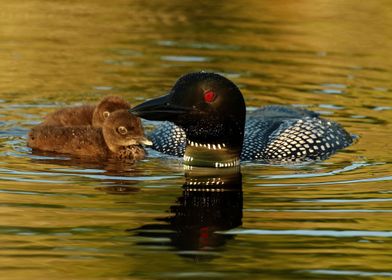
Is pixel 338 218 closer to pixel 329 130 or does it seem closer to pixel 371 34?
pixel 329 130

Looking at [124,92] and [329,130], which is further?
[124,92]

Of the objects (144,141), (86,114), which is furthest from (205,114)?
(86,114)

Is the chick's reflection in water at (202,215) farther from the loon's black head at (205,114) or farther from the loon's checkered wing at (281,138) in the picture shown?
the loon's checkered wing at (281,138)

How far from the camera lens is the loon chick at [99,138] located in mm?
9320

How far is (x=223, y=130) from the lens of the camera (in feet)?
29.3

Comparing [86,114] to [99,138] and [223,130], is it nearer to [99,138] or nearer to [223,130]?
[99,138]

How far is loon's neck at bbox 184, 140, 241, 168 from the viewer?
9000 millimetres

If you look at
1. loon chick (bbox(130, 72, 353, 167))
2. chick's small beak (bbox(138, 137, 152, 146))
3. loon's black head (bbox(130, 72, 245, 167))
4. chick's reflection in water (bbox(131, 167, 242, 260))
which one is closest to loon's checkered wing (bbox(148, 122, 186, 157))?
loon chick (bbox(130, 72, 353, 167))

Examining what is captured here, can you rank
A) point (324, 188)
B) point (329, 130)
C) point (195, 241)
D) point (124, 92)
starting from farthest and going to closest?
point (124, 92) < point (329, 130) < point (324, 188) < point (195, 241)

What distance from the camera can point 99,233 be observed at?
268 inches

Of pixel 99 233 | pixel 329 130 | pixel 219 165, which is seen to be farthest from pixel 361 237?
pixel 329 130

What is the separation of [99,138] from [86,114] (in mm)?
709

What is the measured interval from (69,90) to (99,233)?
17.5 ft

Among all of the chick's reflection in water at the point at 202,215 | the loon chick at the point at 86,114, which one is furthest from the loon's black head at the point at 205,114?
the loon chick at the point at 86,114
